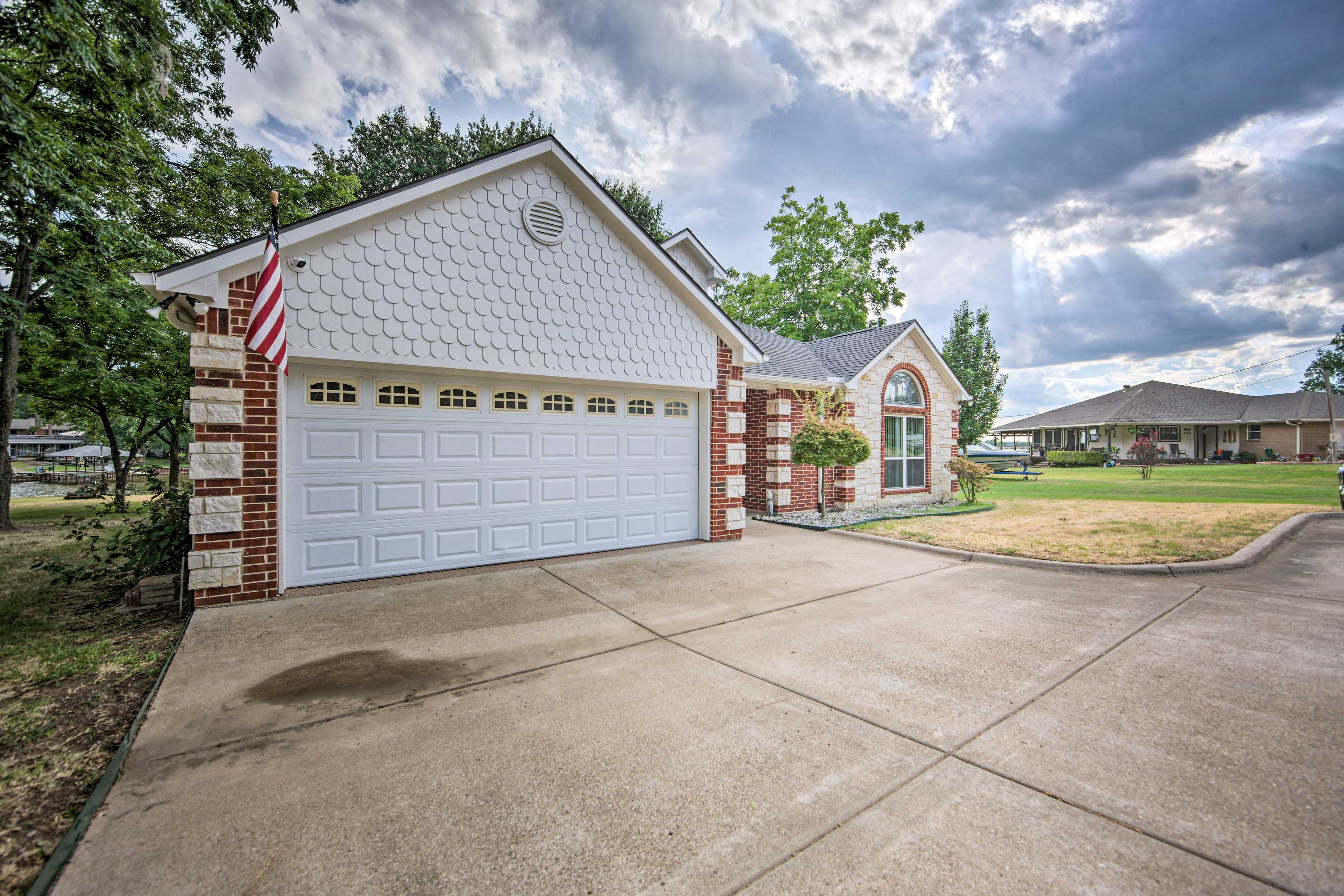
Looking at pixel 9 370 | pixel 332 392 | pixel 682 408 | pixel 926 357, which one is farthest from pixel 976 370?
pixel 9 370

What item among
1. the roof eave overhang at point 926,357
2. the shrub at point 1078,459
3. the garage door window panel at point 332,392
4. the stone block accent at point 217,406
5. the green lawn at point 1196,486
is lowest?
the green lawn at point 1196,486

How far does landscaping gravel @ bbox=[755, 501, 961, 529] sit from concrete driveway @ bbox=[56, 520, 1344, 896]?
19.1 feet

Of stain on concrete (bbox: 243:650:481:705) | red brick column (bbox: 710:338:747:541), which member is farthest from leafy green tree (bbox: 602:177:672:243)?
stain on concrete (bbox: 243:650:481:705)

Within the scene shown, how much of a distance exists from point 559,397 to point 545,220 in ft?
8.43

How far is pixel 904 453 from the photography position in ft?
48.8

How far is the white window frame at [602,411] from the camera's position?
8305 mm

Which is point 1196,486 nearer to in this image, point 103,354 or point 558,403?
point 558,403

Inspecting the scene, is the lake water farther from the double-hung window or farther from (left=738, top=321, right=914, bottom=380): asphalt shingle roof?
the double-hung window

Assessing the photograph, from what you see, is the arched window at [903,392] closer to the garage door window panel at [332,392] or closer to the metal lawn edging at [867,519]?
the metal lawn edging at [867,519]

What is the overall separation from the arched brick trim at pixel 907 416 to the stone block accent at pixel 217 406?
13.4 m

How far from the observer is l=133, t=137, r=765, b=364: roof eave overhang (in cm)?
550

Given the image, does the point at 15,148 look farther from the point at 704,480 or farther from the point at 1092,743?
the point at 1092,743

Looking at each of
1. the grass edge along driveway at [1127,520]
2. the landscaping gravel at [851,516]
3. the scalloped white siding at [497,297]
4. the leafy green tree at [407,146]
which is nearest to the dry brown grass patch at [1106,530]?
the grass edge along driveway at [1127,520]

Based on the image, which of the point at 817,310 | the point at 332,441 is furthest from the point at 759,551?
the point at 817,310
